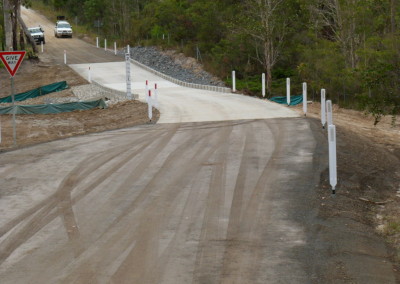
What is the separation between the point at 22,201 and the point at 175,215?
9.70 ft

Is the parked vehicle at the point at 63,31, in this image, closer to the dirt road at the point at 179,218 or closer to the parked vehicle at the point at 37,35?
the parked vehicle at the point at 37,35

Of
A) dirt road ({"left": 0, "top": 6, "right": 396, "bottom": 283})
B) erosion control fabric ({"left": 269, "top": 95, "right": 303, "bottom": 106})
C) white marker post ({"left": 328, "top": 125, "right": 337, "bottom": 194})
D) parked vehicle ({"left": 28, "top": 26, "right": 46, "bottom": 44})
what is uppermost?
parked vehicle ({"left": 28, "top": 26, "right": 46, "bottom": 44})

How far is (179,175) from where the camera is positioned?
12.7 m

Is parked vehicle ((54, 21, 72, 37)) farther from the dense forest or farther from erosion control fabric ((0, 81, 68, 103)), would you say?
erosion control fabric ((0, 81, 68, 103))

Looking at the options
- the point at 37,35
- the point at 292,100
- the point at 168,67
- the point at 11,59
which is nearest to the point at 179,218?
the point at 11,59

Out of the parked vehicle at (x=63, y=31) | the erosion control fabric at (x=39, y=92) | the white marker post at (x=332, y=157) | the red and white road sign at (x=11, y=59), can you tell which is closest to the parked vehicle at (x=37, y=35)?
the parked vehicle at (x=63, y=31)

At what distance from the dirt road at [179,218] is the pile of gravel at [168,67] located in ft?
70.8

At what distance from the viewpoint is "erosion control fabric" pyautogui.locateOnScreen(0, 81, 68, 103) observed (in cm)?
3506

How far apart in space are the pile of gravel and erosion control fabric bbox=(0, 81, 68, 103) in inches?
282

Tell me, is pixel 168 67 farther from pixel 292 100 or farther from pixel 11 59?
pixel 11 59

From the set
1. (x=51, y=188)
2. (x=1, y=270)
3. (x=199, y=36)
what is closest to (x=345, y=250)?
(x=1, y=270)

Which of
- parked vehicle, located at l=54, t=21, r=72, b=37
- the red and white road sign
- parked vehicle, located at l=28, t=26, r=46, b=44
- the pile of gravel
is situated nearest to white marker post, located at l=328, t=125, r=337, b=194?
the red and white road sign

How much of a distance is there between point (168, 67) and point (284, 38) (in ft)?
28.1

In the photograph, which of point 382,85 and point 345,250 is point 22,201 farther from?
point 382,85
